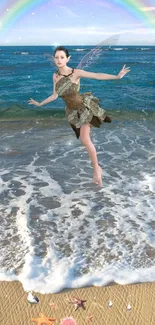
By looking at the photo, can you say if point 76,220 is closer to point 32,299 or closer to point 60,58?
point 32,299

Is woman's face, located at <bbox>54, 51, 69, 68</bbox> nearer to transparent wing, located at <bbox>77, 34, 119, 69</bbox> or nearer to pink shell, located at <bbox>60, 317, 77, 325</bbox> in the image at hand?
transparent wing, located at <bbox>77, 34, 119, 69</bbox>

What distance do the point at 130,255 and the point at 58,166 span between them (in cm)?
420

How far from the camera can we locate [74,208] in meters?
6.05

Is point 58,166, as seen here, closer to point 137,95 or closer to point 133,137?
point 133,137

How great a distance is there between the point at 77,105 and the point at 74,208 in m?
1.68

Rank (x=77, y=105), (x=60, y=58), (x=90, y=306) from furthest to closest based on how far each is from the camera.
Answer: (x=77, y=105) → (x=60, y=58) → (x=90, y=306)

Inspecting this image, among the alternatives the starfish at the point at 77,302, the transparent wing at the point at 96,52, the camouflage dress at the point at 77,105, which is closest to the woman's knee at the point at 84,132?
the camouflage dress at the point at 77,105

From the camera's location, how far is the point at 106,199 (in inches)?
251

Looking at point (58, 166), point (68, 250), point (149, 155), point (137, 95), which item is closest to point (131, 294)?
point (68, 250)

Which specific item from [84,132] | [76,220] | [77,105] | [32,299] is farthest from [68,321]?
[77,105]

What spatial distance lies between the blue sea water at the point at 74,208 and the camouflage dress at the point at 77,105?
0.51m

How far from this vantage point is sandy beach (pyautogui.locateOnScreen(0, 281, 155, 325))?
11.3ft

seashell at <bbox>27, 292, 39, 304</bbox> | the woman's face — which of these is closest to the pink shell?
seashell at <bbox>27, 292, 39, 304</bbox>

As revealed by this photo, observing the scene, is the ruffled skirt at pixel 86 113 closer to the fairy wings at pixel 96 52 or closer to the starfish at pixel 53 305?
the fairy wings at pixel 96 52
